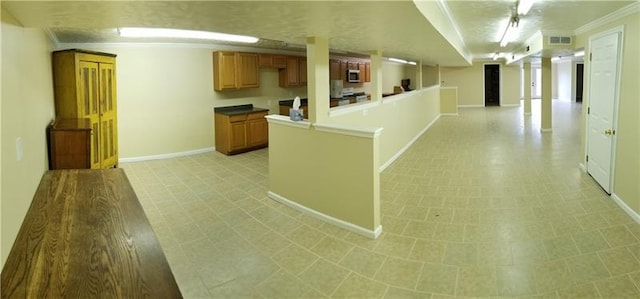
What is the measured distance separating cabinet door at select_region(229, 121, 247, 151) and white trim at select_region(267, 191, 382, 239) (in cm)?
288

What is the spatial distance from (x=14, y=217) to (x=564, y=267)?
348cm

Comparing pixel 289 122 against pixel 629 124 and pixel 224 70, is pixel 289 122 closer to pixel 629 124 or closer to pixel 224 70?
pixel 629 124

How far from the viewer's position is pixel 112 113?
18.6 ft

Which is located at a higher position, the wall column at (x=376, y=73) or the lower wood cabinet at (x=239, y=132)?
the wall column at (x=376, y=73)

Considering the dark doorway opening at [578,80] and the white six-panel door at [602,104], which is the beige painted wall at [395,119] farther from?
the dark doorway opening at [578,80]

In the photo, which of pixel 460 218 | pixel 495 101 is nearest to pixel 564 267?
pixel 460 218

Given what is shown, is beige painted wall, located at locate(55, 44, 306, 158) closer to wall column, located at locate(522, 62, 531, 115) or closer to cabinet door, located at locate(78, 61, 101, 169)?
cabinet door, located at locate(78, 61, 101, 169)

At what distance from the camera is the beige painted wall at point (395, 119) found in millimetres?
5598

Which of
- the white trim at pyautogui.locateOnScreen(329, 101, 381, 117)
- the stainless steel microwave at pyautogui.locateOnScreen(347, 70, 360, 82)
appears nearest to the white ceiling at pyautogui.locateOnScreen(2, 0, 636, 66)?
the white trim at pyautogui.locateOnScreen(329, 101, 381, 117)

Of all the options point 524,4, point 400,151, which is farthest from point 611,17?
point 400,151

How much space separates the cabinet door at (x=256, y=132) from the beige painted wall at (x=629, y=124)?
5.93 metres

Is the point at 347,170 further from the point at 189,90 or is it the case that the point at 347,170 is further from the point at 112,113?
the point at 189,90

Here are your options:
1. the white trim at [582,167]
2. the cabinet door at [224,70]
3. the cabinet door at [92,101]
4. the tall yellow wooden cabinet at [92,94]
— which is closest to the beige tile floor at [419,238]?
the white trim at [582,167]

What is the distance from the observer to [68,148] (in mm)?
3594
